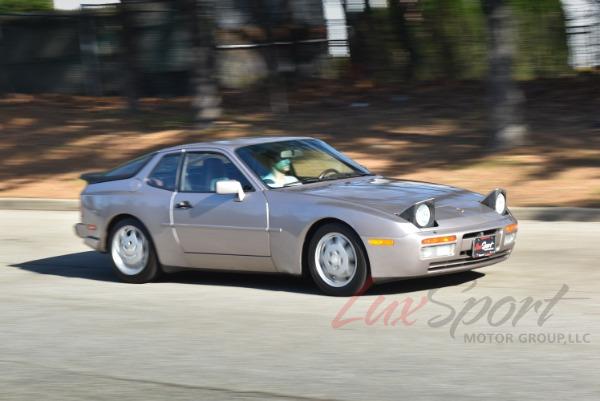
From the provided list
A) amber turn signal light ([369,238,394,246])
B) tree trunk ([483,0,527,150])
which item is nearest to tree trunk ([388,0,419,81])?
tree trunk ([483,0,527,150])

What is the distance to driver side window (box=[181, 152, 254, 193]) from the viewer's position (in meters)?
9.23

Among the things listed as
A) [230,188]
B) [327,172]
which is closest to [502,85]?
[327,172]

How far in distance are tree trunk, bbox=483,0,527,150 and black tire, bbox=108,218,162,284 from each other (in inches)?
324

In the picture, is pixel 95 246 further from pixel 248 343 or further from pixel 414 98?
pixel 414 98

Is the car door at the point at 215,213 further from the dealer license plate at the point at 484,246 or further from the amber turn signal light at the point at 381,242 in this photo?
the dealer license plate at the point at 484,246

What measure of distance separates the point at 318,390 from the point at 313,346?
1071 millimetres

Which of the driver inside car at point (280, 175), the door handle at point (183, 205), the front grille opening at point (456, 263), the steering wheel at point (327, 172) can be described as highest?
the driver inside car at point (280, 175)

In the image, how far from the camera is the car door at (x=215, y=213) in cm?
880

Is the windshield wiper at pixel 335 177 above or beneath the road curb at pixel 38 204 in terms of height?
above

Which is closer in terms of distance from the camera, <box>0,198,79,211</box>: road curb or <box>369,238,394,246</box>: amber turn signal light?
<box>369,238,394,246</box>: amber turn signal light

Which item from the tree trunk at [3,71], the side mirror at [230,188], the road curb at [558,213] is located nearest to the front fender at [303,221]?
the side mirror at [230,188]

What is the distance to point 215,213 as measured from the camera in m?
9.09

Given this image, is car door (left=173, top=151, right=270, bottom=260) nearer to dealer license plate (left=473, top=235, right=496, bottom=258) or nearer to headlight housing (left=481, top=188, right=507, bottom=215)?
dealer license plate (left=473, top=235, right=496, bottom=258)

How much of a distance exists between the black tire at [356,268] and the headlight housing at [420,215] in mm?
425
